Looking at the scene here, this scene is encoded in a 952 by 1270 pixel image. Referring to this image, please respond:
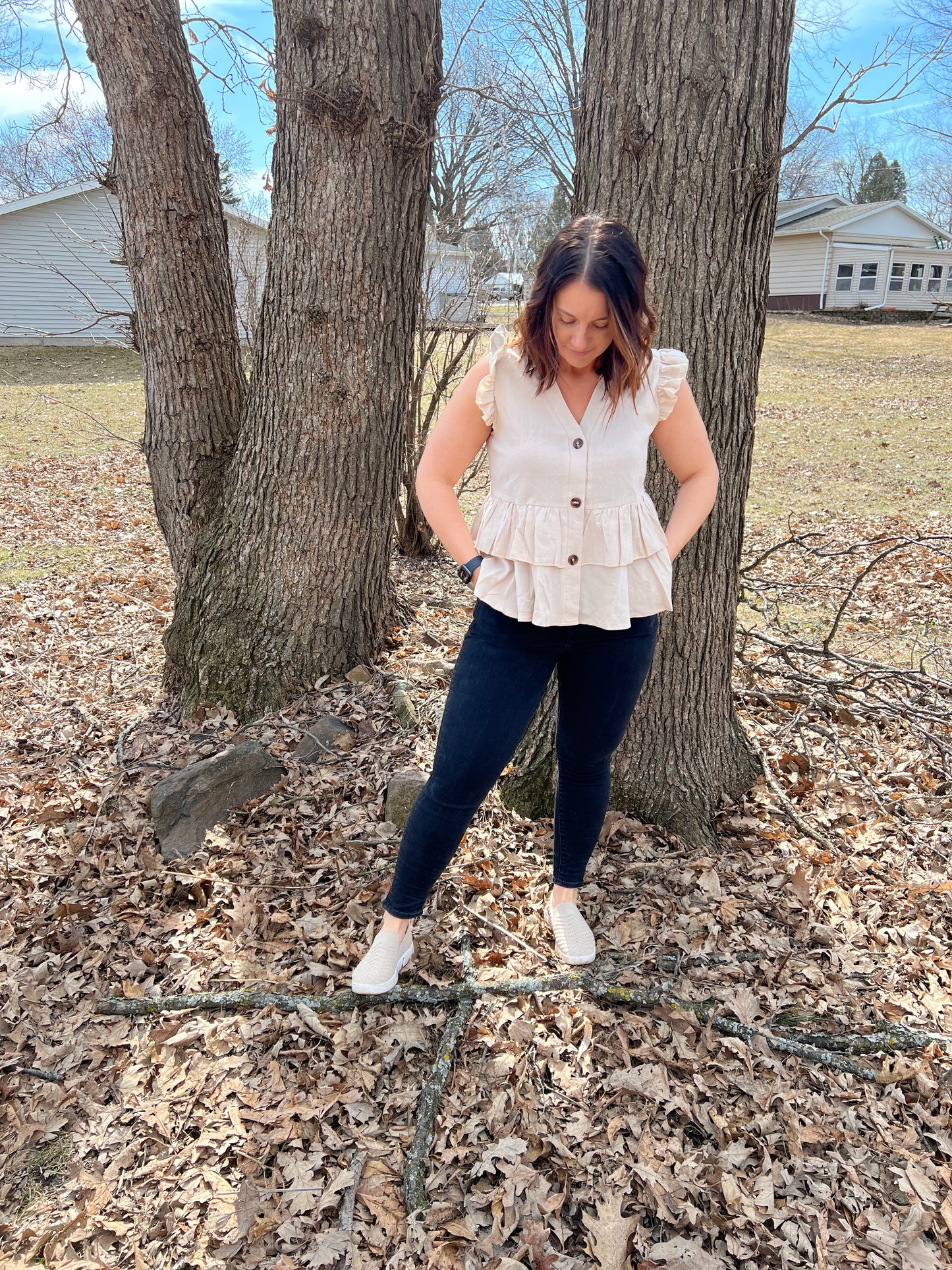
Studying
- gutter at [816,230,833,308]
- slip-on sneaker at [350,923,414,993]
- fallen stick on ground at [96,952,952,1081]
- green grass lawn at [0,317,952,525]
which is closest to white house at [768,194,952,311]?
gutter at [816,230,833,308]

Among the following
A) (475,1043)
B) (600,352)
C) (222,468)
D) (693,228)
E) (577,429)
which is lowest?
(475,1043)

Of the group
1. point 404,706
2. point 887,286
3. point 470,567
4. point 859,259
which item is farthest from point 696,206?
point 887,286

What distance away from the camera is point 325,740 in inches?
147

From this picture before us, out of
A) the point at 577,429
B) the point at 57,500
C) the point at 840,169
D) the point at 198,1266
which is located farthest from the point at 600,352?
the point at 840,169

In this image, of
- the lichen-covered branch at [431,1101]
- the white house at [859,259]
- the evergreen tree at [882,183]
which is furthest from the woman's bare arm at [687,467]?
the evergreen tree at [882,183]

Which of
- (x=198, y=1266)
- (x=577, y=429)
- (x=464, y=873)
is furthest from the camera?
(x=464, y=873)

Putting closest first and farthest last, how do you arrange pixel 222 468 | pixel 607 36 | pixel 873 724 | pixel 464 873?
pixel 607 36
pixel 464 873
pixel 873 724
pixel 222 468

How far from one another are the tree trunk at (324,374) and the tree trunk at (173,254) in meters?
0.25

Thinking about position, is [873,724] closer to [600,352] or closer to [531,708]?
[531,708]

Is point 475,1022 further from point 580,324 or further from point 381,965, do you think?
point 580,324

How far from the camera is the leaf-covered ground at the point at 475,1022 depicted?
6.67ft

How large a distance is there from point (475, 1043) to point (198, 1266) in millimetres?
858

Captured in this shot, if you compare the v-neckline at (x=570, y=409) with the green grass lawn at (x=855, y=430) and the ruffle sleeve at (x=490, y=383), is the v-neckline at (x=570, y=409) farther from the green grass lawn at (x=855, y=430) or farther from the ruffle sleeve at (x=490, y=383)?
the green grass lawn at (x=855, y=430)

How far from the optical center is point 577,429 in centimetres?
212
